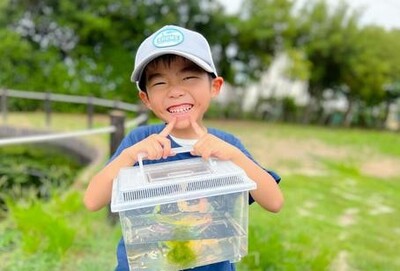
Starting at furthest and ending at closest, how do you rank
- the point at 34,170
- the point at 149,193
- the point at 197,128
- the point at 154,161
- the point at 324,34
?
the point at 324,34, the point at 34,170, the point at 154,161, the point at 197,128, the point at 149,193

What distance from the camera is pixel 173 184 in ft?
3.22

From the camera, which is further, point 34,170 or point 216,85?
point 34,170

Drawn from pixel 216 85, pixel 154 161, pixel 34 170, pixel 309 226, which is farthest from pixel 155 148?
pixel 34 170

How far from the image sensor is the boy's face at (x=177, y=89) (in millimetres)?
1204

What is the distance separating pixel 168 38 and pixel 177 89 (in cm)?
13

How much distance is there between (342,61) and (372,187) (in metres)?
11.7

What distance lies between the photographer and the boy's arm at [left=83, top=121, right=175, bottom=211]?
1100 millimetres

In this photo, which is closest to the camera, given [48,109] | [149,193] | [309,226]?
[149,193]

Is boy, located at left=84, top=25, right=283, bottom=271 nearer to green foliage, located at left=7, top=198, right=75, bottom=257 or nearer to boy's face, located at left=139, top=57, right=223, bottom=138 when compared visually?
boy's face, located at left=139, top=57, right=223, bottom=138

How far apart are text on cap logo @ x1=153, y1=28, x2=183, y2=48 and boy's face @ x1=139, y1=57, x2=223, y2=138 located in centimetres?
5

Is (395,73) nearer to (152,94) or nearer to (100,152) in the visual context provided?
(100,152)

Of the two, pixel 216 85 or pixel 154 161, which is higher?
pixel 216 85

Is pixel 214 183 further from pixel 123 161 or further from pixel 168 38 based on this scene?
pixel 168 38

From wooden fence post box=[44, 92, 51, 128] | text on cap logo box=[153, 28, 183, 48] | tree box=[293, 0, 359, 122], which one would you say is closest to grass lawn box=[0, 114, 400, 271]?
text on cap logo box=[153, 28, 183, 48]
